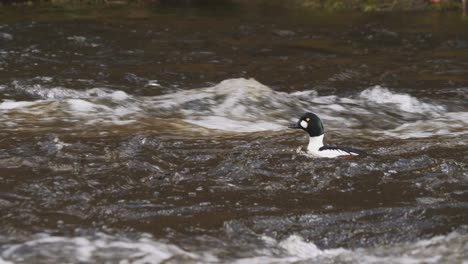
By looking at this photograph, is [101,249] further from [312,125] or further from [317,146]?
[312,125]

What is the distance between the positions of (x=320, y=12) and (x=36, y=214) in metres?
14.2

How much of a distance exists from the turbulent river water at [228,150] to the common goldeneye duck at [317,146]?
0.38 feet

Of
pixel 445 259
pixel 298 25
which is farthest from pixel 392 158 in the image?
pixel 298 25

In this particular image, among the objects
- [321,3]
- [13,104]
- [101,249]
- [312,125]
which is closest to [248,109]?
[312,125]

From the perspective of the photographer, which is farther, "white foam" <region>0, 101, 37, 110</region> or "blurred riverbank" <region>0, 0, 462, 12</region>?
"blurred riverbank" <region>0, 0, 462, 12</region>

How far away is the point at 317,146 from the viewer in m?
6.83

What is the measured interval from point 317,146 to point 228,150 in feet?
2.57

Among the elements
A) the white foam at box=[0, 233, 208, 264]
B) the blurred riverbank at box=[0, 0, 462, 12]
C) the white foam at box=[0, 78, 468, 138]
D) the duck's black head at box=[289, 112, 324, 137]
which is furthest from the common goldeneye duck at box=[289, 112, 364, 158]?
the blurred riverbank at box=[0, 0, 462, 12]

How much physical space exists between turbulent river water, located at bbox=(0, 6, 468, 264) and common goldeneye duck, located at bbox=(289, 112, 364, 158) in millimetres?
115

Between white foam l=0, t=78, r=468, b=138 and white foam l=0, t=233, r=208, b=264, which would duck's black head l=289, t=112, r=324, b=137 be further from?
white foam l=0, t=233, r=208, b=264

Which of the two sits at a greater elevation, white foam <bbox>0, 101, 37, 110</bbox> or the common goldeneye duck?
the common goldeneye duck

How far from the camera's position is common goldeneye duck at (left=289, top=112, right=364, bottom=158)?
260 inches

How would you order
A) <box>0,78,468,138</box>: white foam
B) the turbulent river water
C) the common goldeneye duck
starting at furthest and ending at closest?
1. <box>0,78,468,138</box>: white foam
2. the common goldeneye duck
3. the turbulent river water

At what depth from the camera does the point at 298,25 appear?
53.3 ft
